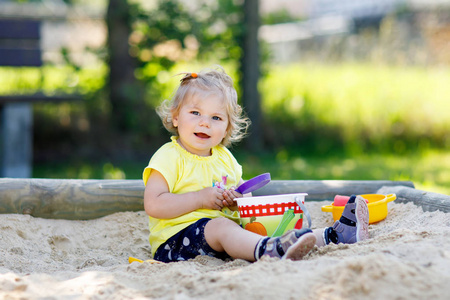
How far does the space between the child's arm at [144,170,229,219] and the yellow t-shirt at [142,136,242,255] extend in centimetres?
4

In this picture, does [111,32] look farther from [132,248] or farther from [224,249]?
[224,249]

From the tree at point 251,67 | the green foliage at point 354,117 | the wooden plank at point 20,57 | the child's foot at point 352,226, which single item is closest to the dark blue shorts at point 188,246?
the child's foot at point 352,226

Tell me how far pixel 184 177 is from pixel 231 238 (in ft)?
1.28

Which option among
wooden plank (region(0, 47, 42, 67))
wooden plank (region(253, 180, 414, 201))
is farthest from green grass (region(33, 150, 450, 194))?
wooden plank (region(253, 180, 414, 201))

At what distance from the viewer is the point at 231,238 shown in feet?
6.77

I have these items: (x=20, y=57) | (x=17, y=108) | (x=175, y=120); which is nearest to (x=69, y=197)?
(x=175, y=120)

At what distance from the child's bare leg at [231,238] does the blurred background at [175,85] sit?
2373 millimetres

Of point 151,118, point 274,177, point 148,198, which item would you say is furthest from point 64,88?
point 148,198

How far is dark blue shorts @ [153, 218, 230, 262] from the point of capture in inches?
85.1

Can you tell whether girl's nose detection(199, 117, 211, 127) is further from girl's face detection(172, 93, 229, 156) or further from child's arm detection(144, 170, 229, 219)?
child's arm detection(144, 170, 229, 219)

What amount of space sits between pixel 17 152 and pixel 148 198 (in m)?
2.88

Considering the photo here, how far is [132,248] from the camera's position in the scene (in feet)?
8.32

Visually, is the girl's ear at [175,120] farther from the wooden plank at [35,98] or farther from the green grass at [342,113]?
the green grass at [342,113]

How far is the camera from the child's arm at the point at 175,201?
2.21m
